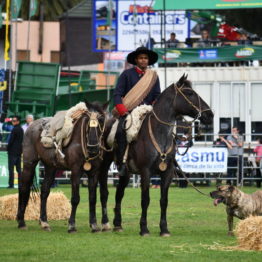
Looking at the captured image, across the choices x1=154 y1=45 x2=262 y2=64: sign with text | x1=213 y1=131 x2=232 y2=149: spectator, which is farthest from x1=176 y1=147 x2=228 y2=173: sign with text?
x1=154 y1=45 x2=262 y2=64: sign with text

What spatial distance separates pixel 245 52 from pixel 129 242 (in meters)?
23.6

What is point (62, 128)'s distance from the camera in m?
17.1

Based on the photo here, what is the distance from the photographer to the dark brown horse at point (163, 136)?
53.6ft

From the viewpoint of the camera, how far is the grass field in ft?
42.6

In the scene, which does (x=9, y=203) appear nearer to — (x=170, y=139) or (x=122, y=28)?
(x=170, y=139)

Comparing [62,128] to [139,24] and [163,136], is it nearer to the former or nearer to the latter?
[163,136]

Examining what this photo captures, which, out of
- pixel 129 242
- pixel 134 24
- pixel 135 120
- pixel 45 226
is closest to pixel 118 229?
pixel 45 226

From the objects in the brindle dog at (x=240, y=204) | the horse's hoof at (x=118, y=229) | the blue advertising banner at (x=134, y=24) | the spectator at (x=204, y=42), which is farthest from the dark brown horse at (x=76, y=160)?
the blue advertising banner at (x=134, y=24)

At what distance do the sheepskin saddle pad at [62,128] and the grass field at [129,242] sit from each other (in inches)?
61.6

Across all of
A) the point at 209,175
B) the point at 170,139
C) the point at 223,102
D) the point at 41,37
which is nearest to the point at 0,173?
the point at 209,175

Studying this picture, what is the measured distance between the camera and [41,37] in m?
67.4

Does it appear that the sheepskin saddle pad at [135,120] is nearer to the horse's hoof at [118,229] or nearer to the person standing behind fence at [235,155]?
the horse's hoof at [118,229]

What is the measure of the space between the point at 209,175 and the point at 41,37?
3562cm

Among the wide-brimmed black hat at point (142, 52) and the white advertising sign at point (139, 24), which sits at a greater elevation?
the white advertising sign at point (139, 24)
